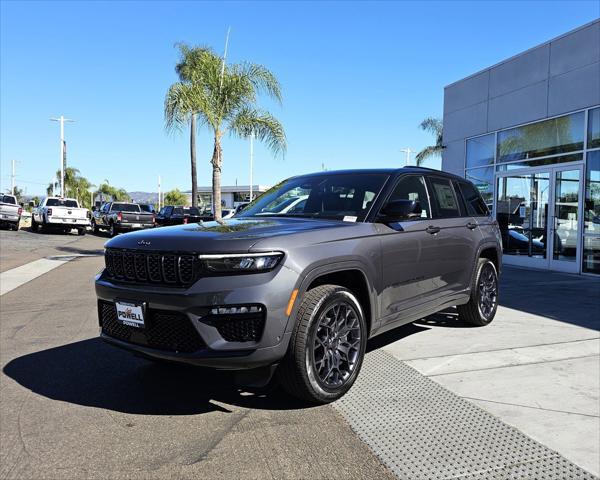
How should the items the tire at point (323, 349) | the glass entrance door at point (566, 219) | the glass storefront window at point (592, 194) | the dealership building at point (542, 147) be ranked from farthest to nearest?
the glass entrance door at point (566, 219)
the dealership building at point (542, 147)
the glass storefront window at point (592, 194)
the tire at point (323, 349)

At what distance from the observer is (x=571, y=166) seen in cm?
1185

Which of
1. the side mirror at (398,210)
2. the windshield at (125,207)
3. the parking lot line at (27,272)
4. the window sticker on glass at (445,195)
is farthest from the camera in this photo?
the windshield at (125,207)

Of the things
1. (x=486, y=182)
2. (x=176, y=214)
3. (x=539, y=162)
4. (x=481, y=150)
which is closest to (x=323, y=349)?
(x=539, y=162)

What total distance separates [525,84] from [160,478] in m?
13.5

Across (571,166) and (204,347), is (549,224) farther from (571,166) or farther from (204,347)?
(204,347)

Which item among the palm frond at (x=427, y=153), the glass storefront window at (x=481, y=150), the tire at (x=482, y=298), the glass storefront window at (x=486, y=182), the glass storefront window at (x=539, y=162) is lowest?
the tire at (x=482, y=298)

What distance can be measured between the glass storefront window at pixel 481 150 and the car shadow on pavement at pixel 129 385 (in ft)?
41.2

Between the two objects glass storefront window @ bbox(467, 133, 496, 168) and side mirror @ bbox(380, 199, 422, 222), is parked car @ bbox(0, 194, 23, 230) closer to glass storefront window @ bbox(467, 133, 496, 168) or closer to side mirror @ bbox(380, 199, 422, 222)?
glass storefront window @ bbox(467, 133, 496, 168)

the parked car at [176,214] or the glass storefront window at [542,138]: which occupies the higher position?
the glass storefront window at [542,138]

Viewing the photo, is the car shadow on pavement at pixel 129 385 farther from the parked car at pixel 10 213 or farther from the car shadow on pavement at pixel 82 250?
the parked car at pixel 10 213

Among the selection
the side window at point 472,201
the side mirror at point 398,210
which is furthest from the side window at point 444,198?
the side mirror at point 398,210

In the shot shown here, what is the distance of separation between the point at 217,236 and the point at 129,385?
1.64 metres

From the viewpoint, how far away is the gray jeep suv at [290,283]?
10.3ft

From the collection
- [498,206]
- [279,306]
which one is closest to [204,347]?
[279,306]
